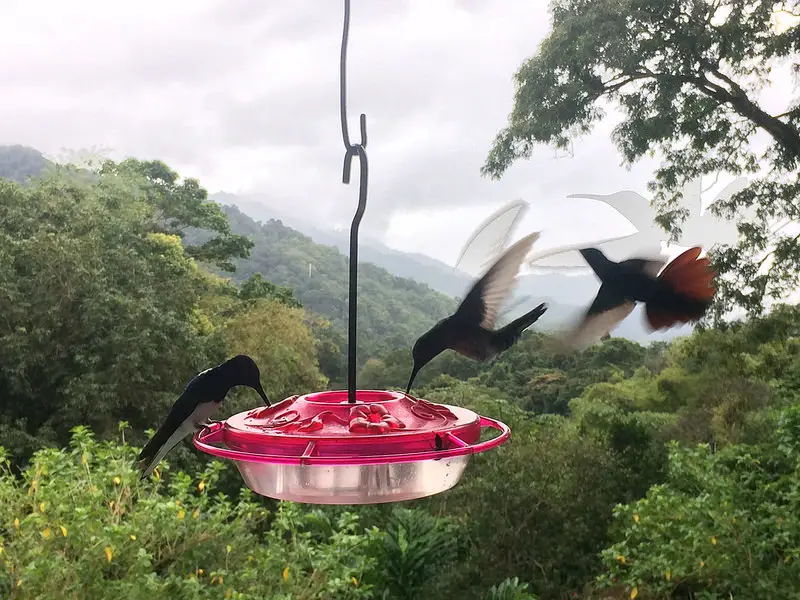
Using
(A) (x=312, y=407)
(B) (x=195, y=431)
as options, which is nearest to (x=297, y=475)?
(A) (x=312, y=407)

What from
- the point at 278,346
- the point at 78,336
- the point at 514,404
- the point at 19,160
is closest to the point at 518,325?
the point at 514,404

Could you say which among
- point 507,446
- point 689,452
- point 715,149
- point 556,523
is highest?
point 715,149

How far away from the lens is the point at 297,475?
0.87m

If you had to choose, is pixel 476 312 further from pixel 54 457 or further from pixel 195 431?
pixel 54 457

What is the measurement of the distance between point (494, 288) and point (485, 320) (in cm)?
5

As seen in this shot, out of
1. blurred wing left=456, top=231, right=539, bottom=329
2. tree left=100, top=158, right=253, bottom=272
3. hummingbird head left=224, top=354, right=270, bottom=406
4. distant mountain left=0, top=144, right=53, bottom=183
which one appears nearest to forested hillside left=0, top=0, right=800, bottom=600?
blurred wing left=456, top=231, right=539, bottom=329

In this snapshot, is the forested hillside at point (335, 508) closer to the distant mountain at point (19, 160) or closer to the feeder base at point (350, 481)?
the feeder base at point (350, 481)

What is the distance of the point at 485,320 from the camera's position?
948 mm

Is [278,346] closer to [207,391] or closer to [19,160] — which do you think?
[19,160]

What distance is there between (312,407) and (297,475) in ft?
0.31

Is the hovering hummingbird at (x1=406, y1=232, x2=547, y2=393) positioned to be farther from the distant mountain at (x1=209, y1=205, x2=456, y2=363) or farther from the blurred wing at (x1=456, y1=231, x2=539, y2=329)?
the distant mountain at (x1=209, y1=205, x2=456, y2=363)

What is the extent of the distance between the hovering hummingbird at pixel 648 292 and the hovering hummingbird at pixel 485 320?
0.11 metres

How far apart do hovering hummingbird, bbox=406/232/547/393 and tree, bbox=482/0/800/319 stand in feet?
8.72

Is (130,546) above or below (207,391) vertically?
below
